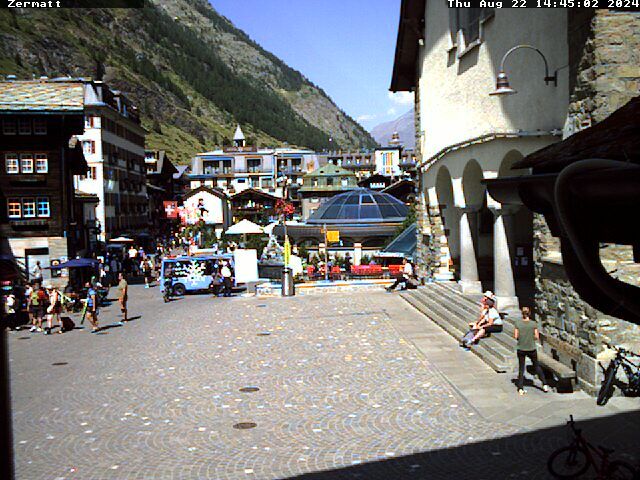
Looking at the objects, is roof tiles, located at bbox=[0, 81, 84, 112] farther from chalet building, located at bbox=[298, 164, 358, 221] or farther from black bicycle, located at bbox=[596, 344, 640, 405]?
chalet building, located at bbox=[298, 164, 358, 221]

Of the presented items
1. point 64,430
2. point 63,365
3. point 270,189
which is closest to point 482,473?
point 64,430

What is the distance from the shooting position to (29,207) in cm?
4022

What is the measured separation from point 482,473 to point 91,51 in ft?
621

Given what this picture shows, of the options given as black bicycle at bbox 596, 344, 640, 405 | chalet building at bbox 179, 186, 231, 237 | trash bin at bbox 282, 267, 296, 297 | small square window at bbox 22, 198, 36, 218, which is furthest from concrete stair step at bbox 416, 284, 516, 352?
chalet building at bbox 179, 186, 231, 237

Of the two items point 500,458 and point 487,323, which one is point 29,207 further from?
point 500,458

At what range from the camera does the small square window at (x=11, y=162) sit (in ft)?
130

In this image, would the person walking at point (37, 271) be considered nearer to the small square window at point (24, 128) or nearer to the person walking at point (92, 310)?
the small square window at point (24, 128)

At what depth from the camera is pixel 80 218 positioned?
4772 centimetres

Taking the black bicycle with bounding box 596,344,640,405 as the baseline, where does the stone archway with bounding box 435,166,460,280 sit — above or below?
above

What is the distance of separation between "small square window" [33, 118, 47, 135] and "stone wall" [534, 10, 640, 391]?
106ft

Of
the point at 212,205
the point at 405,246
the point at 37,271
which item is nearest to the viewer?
the point at 37,271

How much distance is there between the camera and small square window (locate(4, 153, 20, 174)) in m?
39.5

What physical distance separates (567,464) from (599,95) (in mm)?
6840

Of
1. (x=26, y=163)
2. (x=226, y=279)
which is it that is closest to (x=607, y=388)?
(x=226, y=279)
